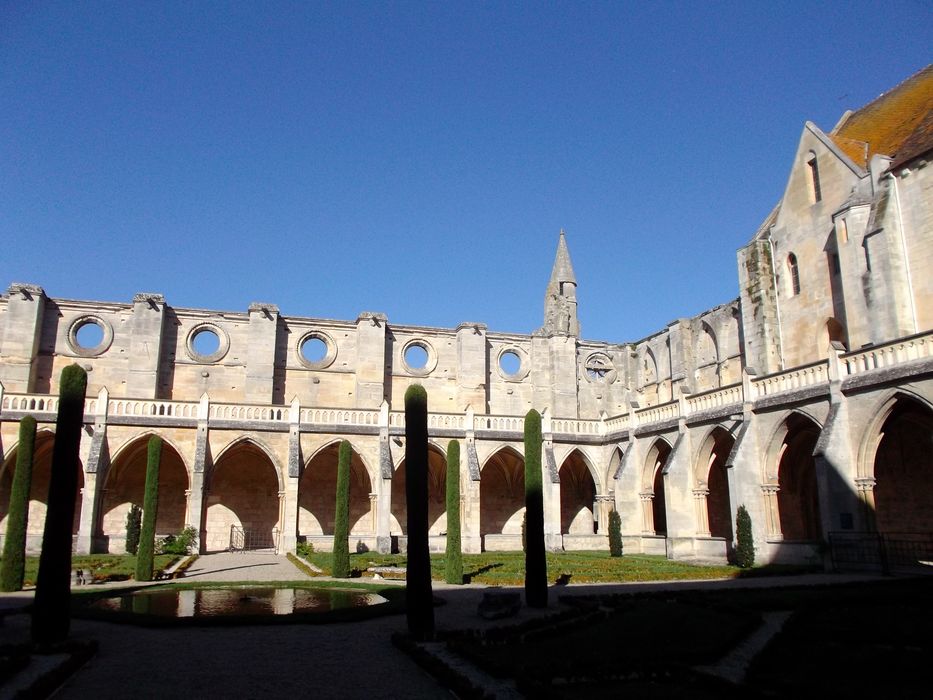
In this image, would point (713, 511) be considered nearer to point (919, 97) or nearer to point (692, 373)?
point (692, 373)

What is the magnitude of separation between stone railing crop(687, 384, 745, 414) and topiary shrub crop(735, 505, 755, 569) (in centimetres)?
397

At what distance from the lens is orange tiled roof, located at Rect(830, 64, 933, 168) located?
84.6ft

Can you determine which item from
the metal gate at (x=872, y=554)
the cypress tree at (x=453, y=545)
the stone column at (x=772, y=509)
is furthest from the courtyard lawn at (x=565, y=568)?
the metal gate at (x=872, y=554)

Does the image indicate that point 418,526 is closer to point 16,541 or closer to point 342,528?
point 342,528

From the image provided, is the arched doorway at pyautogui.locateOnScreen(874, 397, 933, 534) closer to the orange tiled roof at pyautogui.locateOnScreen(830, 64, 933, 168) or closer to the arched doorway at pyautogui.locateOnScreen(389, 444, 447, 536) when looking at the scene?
the orange tiled roof at pyautogui.locateOnScreen(830, 64, 933, 168)

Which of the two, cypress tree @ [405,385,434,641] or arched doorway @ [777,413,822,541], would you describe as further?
arched doorway @ [777,413,822,541]

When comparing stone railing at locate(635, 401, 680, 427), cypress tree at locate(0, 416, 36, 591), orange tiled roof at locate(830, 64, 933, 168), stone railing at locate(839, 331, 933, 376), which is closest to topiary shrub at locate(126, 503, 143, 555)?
cypress tree at locate(0, 416, 36, 591)

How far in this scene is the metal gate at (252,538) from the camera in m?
33.8

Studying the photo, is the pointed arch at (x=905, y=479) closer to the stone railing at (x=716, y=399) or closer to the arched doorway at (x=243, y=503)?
the stone railing at (x=716, y=399)

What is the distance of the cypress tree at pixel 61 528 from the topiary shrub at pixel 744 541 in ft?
63.9

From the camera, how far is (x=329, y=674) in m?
9.60

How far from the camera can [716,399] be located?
27594mm

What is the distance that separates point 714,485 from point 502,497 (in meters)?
10.9

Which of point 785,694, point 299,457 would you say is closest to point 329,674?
point 785,694
